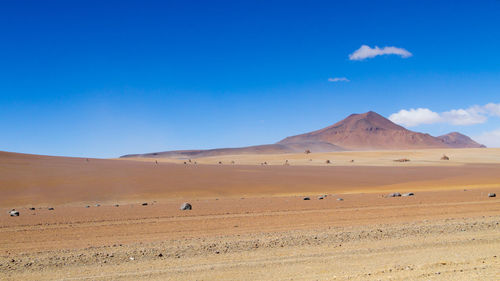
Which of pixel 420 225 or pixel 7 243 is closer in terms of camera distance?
pixel 7 243

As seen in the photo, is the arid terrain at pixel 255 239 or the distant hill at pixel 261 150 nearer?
the arid terrain at pixel 255 239

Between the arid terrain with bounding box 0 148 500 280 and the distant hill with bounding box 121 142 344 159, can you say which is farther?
the distant hill with bounding box 121 142 344 159

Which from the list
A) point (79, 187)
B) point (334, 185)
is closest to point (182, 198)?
point (79, 187)

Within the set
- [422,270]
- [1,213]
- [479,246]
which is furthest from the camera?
[1,213]

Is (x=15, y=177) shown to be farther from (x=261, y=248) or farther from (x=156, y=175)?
(x=261, y=248)

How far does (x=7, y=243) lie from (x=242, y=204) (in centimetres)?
891

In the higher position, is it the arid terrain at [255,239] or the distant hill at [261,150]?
the distant hill at [261,150]

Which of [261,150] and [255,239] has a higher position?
[261,150]

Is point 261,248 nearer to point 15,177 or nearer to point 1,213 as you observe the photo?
point 1,213

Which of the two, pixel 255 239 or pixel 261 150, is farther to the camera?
pixel 261 150

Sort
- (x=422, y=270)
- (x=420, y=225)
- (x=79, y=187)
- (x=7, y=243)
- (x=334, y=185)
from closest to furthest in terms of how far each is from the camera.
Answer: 1. (x=422, y=270)
2. (x=7, y=243)
3. (x=420, y=225)
4. (x=79, y=187)
5. (x=334, y=185)

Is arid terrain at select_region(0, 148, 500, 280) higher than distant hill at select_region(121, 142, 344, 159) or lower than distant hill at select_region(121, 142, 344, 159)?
lower

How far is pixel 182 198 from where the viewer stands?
2112 centimetres

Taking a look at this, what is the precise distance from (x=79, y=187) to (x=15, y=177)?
4.95m
